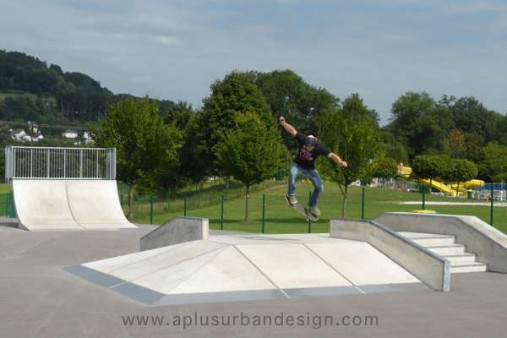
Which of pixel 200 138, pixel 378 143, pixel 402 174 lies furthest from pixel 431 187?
pixel 378 143

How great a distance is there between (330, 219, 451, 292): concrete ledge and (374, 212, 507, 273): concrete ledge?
9.24 feet

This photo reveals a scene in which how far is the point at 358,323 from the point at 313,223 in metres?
22.8

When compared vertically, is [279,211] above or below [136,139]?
below

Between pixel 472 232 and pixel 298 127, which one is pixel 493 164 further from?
pixel 472 232

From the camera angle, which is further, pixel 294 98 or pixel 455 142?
pixel 455 142

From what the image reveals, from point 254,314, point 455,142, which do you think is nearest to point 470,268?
point 254,314

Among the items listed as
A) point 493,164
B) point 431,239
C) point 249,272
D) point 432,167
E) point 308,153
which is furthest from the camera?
point 493,164

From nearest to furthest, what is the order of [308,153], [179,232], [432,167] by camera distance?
[308,153], [179,232], [432,167]

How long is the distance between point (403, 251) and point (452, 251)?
2875mm

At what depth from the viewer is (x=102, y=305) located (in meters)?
9.78

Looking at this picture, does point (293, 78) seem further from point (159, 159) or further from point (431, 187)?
point (159, 159)

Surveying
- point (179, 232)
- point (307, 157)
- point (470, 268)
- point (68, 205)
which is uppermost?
point (307, 157)

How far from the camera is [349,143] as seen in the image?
32.1 m

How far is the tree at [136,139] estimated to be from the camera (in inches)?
1425
